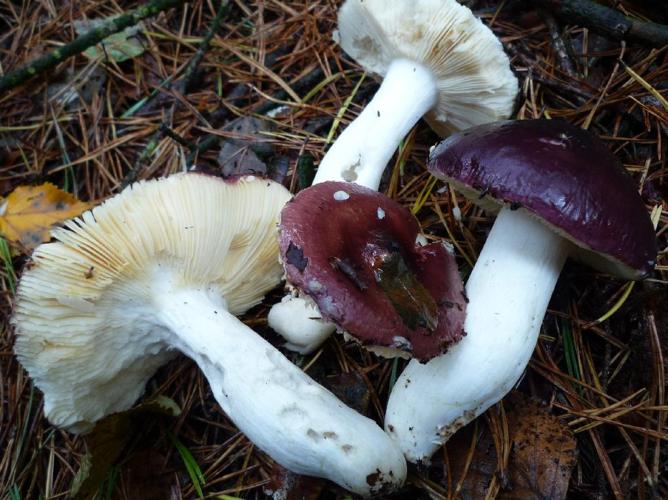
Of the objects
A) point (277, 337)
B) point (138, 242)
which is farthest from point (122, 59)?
point (277, 337)

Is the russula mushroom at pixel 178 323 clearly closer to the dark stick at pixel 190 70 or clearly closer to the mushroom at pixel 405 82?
the mushroom at pixel 405 82

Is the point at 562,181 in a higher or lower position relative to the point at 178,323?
higher

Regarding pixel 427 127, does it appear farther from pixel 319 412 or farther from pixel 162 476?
pixel 162 476

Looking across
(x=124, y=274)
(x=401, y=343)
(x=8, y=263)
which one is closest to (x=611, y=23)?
(x=401, y=343)

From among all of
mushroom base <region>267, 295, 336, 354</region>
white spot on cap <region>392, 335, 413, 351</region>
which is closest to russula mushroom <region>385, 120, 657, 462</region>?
white spot on cap <region>392, 335, 413, 351</region>

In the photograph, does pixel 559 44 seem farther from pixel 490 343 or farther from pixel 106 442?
pixel 106 442

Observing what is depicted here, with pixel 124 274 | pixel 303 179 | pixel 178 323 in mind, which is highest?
pixel 124 274

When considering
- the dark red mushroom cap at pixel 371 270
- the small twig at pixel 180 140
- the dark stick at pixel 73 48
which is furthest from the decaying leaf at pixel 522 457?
the dark stick at pixel 73 48

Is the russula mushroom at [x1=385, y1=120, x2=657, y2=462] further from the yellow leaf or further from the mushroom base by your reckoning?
the yellow leaf
